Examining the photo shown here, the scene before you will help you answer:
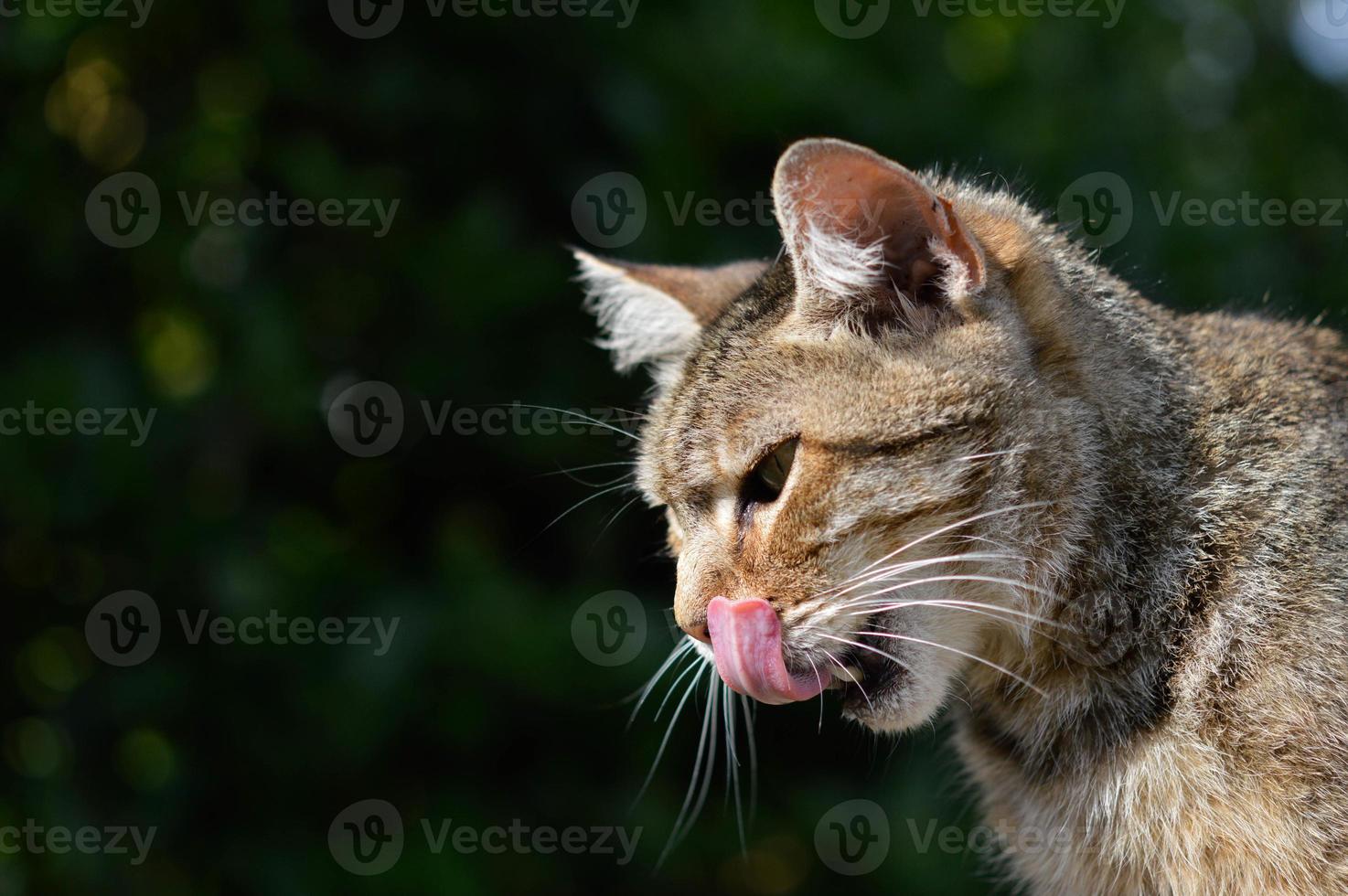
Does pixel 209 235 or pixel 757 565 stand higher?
pixel 209 235

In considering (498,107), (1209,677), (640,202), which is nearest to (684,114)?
(640,202)

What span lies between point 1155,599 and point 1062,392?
0.33 metres

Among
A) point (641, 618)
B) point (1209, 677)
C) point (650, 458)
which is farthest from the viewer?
point (641, 618)

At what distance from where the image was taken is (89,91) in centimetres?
340

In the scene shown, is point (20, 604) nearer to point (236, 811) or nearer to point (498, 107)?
point (236, 811)

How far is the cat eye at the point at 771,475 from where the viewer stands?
180 centimetres

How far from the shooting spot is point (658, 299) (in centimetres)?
240
